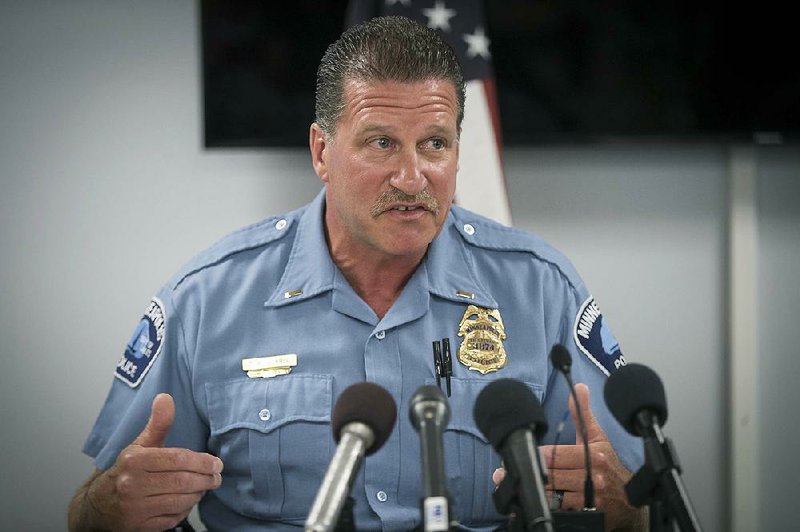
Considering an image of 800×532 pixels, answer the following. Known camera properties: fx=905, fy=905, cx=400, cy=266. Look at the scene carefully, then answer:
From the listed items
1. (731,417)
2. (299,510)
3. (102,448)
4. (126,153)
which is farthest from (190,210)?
(731,417)

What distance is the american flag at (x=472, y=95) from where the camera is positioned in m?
2.83

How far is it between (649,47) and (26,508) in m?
2.63

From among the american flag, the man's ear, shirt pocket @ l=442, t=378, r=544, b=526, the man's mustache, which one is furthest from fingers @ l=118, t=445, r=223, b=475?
the american flag

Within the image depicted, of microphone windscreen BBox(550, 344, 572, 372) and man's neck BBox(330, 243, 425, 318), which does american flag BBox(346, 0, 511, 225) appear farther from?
microphone windscreen BBox(550, 344, 572, 372)

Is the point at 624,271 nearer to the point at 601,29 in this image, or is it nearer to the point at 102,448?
the point at 601,29

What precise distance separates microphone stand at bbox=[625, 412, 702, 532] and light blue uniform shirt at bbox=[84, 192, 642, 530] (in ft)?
1.88

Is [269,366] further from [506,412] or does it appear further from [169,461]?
[506,412]

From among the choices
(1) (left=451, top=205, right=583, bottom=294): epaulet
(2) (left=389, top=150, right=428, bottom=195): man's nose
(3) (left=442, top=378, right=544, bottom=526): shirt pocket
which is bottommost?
(3) (left=442, top=378, right=544, bottom=526): shirt pocket

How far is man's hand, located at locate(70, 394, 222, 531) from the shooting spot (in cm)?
151

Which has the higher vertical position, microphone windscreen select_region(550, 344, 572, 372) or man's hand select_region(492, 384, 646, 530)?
microphone windscreen select_region(550, 344, 572, 372)

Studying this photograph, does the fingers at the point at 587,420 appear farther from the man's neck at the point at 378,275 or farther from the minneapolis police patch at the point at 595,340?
the man's neck at the point at 378,275

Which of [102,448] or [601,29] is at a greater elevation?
[601,29]

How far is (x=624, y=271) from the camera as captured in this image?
321 cm

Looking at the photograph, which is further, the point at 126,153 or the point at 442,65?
the point at 126,153
